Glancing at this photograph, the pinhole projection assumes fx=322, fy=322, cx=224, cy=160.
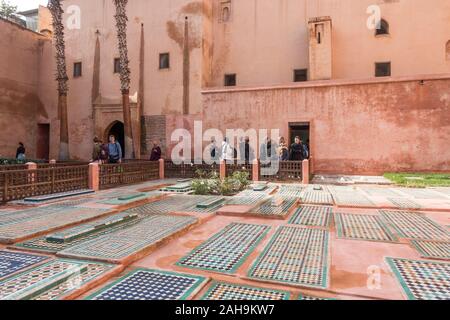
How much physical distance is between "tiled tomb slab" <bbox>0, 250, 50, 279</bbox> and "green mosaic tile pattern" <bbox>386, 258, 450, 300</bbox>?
3288 millimetres

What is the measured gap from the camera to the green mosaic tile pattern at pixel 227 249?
310 centimetres

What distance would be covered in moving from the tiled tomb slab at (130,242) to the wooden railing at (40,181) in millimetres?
3635

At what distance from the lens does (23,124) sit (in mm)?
18703

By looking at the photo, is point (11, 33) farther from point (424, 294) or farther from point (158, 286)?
point (424, 294)

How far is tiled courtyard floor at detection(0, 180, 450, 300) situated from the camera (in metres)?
2.54

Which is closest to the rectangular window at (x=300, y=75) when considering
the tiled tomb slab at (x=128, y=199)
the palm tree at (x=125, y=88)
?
the palm tree at (x=125, y=88)

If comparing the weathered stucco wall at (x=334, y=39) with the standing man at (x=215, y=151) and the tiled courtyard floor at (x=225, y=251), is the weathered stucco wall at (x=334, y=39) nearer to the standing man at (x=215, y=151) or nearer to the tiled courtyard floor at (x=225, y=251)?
the standing man at (x=215, y=151)

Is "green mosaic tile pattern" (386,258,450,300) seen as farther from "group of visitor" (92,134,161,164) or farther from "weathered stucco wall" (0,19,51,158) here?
"weathered stucco wall" (0,19,51,158)

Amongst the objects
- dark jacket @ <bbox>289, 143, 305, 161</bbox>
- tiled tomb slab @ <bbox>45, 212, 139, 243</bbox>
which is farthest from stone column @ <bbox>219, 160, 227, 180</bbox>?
tiled tomb slab @ <bbox>45, 212, 139, 243</bbox>

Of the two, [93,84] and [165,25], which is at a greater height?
[165,25]

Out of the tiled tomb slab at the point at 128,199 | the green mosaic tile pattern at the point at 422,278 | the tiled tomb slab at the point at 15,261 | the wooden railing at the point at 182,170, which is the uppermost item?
the wooden railing at the point at 182,170

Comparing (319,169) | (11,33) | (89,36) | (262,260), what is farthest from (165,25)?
(262,260)

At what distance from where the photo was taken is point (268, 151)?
46.3ft
